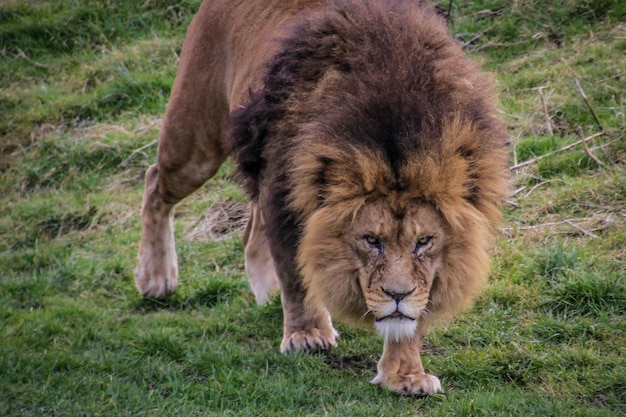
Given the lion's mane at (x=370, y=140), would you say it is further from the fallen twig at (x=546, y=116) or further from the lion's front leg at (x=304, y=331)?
the fallen twig at (x=546, y=116)

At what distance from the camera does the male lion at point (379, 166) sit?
140 inches

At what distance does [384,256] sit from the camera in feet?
11.6

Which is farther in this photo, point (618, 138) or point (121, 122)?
point (121, 122)

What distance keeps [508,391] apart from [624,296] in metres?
0.99

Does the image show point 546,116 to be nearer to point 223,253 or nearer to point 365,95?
point 223,253

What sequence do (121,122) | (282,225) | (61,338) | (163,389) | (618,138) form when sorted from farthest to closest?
(121,122)
(618,138)
(61,338)
(163,389)
(282,225)

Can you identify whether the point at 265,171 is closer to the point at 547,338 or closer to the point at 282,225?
the point at 282,225

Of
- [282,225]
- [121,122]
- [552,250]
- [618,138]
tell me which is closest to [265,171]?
[282,225]

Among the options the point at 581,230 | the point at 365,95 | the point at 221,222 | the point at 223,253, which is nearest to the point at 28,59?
the point at 221,222

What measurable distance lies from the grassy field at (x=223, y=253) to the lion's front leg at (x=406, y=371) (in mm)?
59

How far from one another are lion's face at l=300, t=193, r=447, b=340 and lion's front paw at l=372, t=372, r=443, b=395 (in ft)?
0.95

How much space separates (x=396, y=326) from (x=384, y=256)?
0.30 meters

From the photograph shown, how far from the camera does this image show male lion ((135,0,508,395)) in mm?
3555

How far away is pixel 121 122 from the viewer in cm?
844
